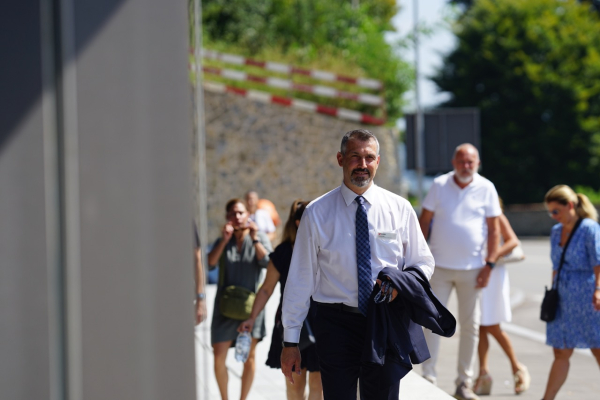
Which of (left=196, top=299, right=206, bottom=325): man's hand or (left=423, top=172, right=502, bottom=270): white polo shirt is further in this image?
(left=423, top=172, right=502, bottom=270): white polo shirt

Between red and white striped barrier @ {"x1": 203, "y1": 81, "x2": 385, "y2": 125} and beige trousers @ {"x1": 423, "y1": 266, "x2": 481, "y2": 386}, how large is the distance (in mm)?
13594

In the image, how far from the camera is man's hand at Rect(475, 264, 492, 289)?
23.7 feet

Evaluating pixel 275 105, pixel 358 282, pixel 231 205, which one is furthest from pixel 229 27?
pixel 358 282

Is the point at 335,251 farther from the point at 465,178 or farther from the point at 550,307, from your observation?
the point at 465,178

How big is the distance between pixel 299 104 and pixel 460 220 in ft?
45.6

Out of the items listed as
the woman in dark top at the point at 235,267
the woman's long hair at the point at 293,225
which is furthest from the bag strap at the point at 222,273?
the woman's long hair at the point at 293,225

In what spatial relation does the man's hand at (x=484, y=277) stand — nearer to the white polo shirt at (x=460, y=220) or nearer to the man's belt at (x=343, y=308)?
the white polo shirt at (x=460, y=220)

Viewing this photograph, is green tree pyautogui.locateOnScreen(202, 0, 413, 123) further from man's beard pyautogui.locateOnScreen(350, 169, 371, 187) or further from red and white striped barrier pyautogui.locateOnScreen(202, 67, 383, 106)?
man's beard pyautogui.locateOnScreen(350, 169, 371, 187)

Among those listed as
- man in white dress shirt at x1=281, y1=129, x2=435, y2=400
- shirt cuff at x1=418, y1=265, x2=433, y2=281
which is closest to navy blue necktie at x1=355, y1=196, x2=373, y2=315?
man in white dress shirt at x1=281, y1=129, x2=435, y2=400

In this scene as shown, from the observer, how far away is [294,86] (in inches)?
832

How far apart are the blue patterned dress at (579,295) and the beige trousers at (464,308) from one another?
0.72m

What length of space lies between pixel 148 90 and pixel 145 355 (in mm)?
661

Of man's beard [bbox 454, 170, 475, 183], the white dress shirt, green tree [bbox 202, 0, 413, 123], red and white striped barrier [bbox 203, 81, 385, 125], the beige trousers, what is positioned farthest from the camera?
green tree [bbox 202, 0, 413, 123]

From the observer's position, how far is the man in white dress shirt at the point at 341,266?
12.9 ft
